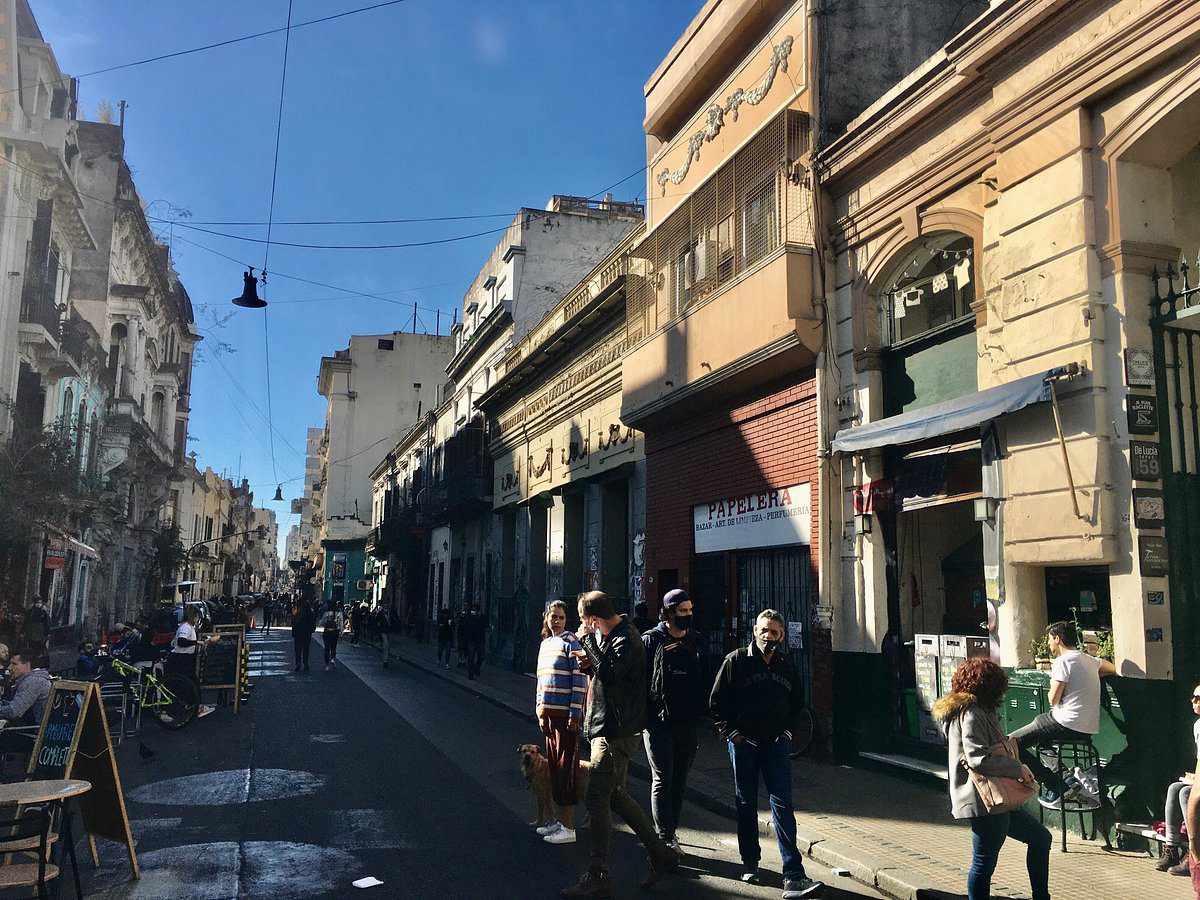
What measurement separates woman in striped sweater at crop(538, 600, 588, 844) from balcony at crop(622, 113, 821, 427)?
5.84 m

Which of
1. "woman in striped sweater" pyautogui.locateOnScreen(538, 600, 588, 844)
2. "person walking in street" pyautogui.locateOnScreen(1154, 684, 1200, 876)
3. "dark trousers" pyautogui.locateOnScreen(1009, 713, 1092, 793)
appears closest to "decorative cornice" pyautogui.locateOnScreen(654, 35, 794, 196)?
"woman in striped sweater" pyautogui.locateOnScreen(538, 600, 588, 844)

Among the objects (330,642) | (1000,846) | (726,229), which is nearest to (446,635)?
(330,642)

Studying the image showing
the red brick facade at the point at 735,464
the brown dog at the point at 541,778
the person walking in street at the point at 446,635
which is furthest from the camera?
the person walking in street at the point at 446,635

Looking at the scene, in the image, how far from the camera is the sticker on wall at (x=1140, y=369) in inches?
296

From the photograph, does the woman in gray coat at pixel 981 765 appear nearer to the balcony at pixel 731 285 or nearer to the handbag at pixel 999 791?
the handbag at pixel 999 791

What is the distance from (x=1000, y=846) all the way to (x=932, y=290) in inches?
273

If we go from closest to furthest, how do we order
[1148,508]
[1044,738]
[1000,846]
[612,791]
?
1. [1000,846]
2. [612,791]
3. [1044,738]
4. [1148,508]

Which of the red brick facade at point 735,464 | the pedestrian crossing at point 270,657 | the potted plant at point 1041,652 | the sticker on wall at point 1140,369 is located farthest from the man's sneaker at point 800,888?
the pedestrian crossing at point 270,657

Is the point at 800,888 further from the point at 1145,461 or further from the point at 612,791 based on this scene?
the point at 1145,461

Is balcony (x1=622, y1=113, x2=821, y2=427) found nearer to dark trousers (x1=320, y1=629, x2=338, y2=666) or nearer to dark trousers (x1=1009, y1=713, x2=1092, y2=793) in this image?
dark trousers (x1=1009, y1=713, x2=1092, y2=793)

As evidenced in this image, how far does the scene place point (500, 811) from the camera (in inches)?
332

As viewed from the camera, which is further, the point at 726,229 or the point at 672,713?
the point at 726,229

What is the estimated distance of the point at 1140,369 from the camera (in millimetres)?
7531

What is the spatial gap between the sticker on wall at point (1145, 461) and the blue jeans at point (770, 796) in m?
3.63
